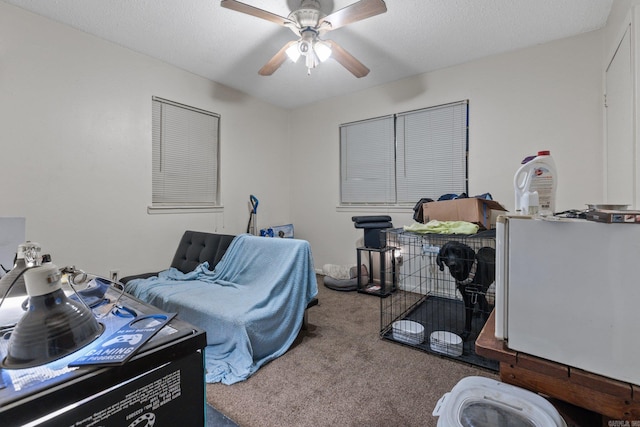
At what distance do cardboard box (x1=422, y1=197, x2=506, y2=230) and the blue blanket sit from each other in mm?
1172

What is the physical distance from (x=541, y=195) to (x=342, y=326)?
197cm

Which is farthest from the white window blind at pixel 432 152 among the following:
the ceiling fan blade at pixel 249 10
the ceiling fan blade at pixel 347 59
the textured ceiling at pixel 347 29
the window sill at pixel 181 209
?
the window sill at pixel 181 209

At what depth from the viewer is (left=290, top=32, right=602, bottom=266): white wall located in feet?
8.21

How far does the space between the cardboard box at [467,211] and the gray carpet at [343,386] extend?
107 cm

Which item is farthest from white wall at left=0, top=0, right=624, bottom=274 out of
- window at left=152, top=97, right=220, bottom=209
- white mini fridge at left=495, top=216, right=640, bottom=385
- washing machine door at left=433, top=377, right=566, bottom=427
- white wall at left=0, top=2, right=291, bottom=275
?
washing machine door at left=433, top=377, right=566, bottom=427

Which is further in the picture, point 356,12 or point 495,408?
point 356,12

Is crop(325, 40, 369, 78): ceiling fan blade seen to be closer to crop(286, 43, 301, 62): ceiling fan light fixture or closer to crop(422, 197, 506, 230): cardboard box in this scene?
crop(286, 43, 301, 62): ceiling fan light fixture

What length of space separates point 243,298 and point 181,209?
65.3 inches

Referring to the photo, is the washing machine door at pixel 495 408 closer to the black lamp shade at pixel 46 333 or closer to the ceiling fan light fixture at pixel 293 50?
the black lamp shade at pixel 46 333

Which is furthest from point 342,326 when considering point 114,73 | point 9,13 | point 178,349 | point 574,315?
point 9,13

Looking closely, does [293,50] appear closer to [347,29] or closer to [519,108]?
[347,29]

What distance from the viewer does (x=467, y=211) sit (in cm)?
222

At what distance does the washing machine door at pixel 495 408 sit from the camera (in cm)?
80

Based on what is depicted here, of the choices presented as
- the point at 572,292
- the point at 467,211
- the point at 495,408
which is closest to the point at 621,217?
the point at 572,292
